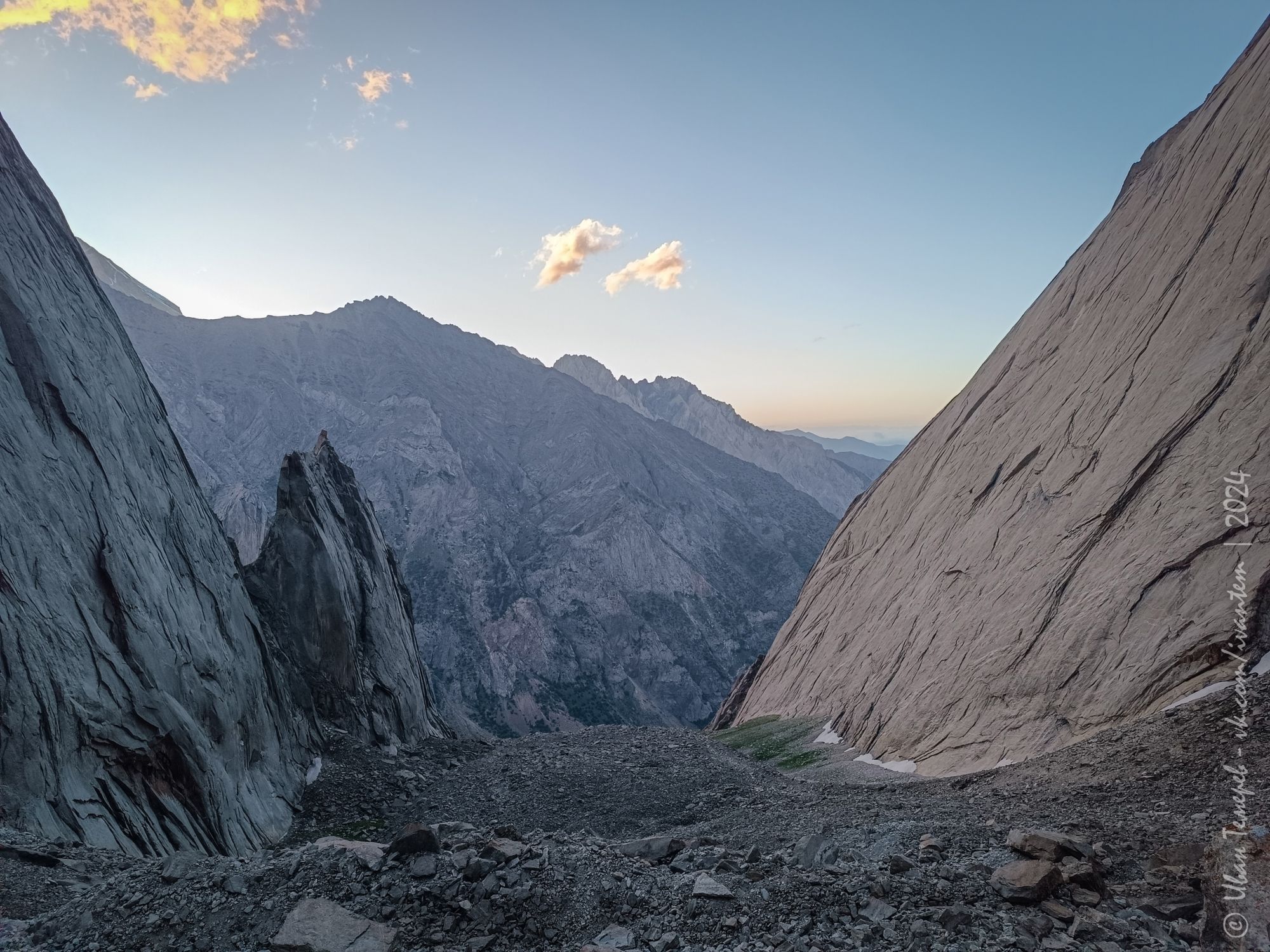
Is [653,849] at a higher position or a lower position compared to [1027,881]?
lower

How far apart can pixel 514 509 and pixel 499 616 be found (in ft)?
117

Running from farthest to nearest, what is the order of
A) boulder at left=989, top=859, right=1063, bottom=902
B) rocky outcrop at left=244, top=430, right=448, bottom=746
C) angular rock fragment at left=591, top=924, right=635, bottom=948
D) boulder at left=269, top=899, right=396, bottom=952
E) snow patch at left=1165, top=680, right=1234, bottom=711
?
rocky outcrop at left=244, top=430, right=448, bottom=746, snow patch at left=1165, top=680, right=1234, bottom=711, boulder at left=989, top=859, right=1063, bottom=902, angular rock fragment at left=591, top=924, right=635, bottom=948, boulder at left=269, top=899, right=396, bottom=952

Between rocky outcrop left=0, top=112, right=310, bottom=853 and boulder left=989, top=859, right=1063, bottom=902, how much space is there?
54.3 ft

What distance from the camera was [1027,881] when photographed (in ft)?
28.0

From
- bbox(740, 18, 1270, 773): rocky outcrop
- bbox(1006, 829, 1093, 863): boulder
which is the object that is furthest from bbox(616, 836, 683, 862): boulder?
bbox(740, 18, 1270, 773): rocky outcrop

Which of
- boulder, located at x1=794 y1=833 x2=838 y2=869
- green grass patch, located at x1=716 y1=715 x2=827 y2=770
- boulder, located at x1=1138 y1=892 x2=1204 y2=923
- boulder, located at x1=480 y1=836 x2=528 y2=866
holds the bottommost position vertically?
green grass patch, located at x1=716 y1=715 x2=827 y2=770

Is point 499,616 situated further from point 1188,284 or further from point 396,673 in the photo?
point 1188,284

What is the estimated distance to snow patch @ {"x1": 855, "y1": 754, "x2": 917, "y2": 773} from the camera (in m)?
22.8

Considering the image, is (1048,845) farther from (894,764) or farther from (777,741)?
(777,741)

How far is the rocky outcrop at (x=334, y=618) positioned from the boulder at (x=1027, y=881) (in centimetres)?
2503

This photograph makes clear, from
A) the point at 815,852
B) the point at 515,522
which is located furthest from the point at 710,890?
the point at 515,522

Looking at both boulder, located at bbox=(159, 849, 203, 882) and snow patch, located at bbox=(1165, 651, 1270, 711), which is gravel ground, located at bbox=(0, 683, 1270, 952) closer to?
boulder, located at bbox=(159, 849, 203, 882)

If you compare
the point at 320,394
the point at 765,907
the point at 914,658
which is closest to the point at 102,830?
the point at 765,907

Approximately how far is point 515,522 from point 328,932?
490ft
